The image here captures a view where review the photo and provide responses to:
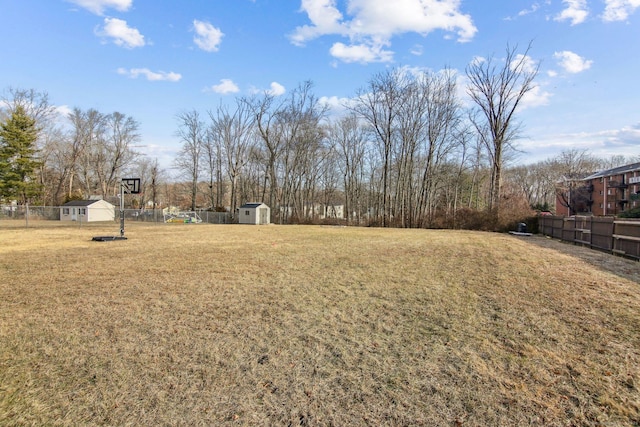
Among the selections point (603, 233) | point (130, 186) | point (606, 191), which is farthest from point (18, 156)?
point (606, 191)

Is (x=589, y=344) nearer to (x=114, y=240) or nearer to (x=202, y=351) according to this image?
(x=202, y=351)

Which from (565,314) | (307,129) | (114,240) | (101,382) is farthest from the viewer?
(307,129)

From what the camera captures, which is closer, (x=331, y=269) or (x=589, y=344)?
(x=589, y=344)

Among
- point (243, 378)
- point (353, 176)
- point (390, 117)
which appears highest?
point (390, 117)

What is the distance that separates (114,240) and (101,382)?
11.8m

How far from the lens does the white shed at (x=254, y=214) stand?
3039 cm

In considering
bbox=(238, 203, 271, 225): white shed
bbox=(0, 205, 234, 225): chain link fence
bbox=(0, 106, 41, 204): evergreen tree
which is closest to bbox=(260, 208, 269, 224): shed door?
bbox=(238, 203, 271, 225): white shed

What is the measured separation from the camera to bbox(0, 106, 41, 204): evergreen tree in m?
32.3

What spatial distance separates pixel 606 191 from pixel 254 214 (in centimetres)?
4778

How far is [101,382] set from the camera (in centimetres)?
283

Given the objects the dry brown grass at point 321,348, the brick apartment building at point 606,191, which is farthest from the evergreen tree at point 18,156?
the brick apartment building at point 606,191

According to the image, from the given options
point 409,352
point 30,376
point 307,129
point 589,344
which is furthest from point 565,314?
point 307,129

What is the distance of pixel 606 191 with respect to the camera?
44.8 metres

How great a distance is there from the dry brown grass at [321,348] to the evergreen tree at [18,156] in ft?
119
